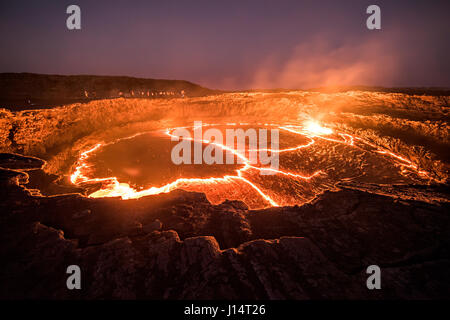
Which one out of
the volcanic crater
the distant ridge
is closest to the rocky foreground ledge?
the volcanic crater

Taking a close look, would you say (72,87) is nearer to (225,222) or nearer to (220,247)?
(225,222)

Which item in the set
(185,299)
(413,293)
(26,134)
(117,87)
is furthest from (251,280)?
(117,87)

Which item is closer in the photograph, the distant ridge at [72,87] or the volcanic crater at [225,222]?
the volcanic crater at [225,222]

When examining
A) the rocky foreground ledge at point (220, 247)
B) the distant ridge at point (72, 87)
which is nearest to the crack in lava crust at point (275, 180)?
the rocky foreground ledge at point (220, 247)

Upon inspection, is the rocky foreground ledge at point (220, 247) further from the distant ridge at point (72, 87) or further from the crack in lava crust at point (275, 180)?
the distant ridge at point (72, 87)

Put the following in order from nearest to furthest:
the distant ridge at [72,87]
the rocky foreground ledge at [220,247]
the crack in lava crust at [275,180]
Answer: the rocky foreground ledge at [220,247]
the crack in lava crust at [275,180]
the distant ridge at [72,87]

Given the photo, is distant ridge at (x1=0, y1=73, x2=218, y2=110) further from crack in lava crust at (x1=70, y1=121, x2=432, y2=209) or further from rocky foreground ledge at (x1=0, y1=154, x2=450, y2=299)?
rocky foreground ledge at (x1=0, y1=154, x2=450, y2=299)

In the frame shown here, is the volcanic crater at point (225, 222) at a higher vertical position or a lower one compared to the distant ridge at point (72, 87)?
lower
